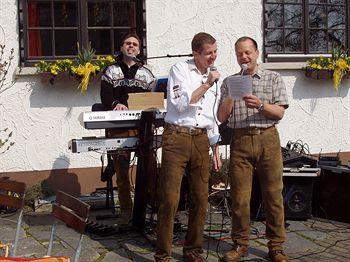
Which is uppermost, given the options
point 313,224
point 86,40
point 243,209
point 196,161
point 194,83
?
point 86,40

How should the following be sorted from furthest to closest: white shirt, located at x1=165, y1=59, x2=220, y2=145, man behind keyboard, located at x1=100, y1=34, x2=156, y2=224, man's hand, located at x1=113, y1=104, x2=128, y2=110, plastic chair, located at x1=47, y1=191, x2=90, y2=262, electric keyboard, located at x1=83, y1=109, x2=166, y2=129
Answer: man behind keyboard, located at x1=100, y1=34, x2=156, y2=224 < man's hand, located at x1=113, y1=104, x2=128, y2=110 < electric keyboard, located at x1=83, y1=109, x2=166, y2=129 < white shirt, located at x1=165, y1=59, x2=220, y2=145 < plastic chair, located at x1=47, y1=191, x2=90, y2=262

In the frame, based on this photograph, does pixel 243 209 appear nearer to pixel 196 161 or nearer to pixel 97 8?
pixel 196 161

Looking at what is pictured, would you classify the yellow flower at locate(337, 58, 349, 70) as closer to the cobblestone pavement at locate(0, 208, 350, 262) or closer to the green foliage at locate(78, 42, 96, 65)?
the cobblestone pavement at locate(0, 208, 350, 262)

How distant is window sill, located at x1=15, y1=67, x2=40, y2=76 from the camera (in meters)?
7.16

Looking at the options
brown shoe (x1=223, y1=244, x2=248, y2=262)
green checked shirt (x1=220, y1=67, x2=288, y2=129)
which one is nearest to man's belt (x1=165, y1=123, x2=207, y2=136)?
green checked shirt (x1=220, y1=67, x2=288, y2=129)

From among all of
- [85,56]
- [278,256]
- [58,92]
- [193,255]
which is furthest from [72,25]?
[278,256]

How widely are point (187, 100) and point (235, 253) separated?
148 centimetres

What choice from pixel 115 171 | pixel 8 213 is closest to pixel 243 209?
pixel 115 171

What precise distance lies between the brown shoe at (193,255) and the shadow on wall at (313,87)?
4.08 metres

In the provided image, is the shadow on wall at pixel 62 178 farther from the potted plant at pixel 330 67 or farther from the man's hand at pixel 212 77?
the potted plant at pixel 330 67

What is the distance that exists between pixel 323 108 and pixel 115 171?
150 inches

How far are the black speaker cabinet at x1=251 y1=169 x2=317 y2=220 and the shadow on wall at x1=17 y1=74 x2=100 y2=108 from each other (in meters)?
2.48

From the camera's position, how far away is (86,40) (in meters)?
7.67

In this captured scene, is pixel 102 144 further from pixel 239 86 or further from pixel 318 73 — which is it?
pixel 318 73
